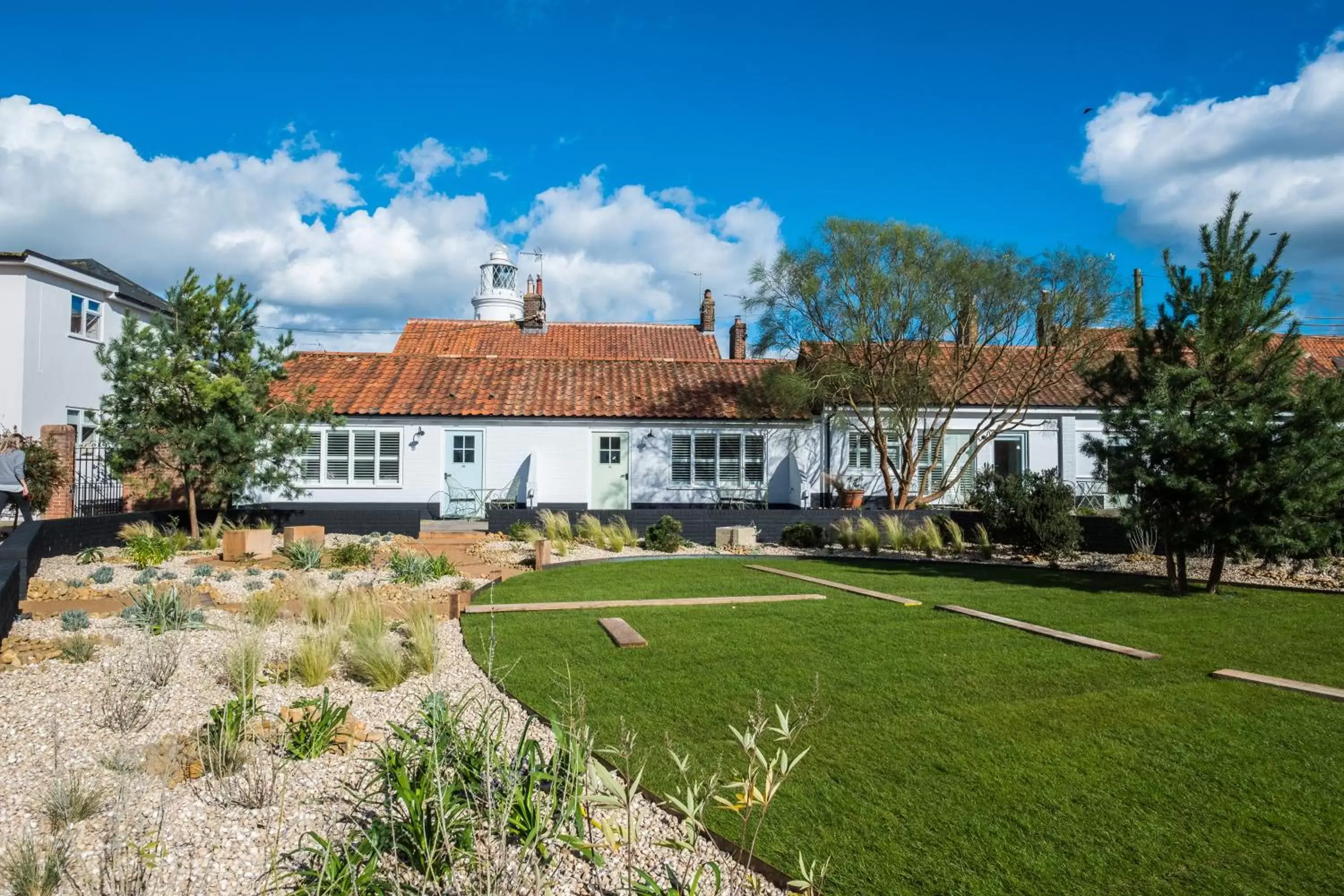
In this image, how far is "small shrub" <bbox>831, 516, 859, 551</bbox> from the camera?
15812mm

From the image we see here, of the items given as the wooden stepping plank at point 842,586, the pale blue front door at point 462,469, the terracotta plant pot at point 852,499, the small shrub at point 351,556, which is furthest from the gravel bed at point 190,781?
the terracotta plant pot at point 852,499

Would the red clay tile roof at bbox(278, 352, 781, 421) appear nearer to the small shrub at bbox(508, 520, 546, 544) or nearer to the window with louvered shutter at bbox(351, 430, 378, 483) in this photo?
the window with louvered shutter at bbox(351, 430, 378, 483)

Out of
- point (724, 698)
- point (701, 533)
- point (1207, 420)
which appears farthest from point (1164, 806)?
point (701, 533)

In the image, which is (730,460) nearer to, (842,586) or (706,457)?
(706,457)

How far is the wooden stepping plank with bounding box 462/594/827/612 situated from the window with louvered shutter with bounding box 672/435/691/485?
12.5 metres

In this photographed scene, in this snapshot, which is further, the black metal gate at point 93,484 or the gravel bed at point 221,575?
the black metal gate at point 93,484

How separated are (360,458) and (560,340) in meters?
13.1

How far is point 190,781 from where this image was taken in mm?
4234

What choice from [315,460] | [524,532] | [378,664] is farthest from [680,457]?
[378,664]

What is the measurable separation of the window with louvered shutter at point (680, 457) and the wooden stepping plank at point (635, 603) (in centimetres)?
1246

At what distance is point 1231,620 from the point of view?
8.59 m

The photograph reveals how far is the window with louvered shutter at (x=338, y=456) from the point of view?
71.6 ft

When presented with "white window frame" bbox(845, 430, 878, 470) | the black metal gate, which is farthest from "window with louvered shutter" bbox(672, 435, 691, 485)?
the black metal gate

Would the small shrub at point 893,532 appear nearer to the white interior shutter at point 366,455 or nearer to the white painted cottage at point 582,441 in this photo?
the white painted cottage at point 582,441
